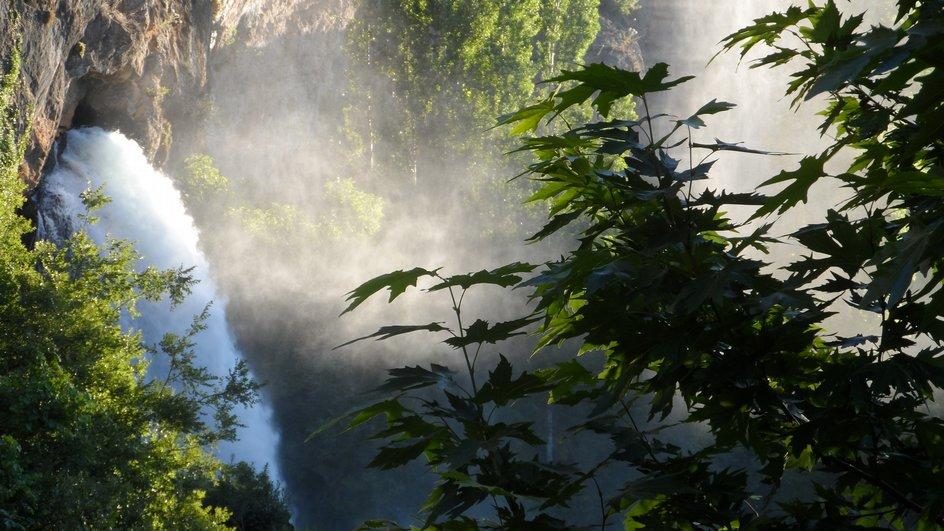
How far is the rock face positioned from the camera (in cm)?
1006

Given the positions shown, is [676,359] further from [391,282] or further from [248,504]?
[248,504]

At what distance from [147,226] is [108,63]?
3.70m

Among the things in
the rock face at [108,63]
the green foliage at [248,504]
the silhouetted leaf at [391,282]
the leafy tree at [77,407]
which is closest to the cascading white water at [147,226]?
the rock face at [108,63]

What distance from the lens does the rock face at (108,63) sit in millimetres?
10062

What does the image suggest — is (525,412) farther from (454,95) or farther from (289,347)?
(454,95)

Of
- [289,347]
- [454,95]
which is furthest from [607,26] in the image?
[289,347]

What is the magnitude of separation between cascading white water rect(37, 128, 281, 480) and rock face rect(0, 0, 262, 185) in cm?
42

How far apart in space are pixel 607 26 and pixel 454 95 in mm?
8168

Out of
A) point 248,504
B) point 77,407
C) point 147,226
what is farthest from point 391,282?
point 147,226

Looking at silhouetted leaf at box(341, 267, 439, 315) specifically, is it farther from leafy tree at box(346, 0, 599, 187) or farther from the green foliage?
leafy tree at box(346, 0, 599, 187)

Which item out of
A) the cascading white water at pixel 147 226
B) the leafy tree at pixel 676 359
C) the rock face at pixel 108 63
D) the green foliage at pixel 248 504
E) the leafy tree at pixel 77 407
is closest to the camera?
the leafy tree at pixel 676 359

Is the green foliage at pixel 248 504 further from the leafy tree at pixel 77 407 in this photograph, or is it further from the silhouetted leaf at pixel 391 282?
the silhouetted leaf at pixel 391 282

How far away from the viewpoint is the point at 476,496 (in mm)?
916

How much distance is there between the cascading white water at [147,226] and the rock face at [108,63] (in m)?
0.42
